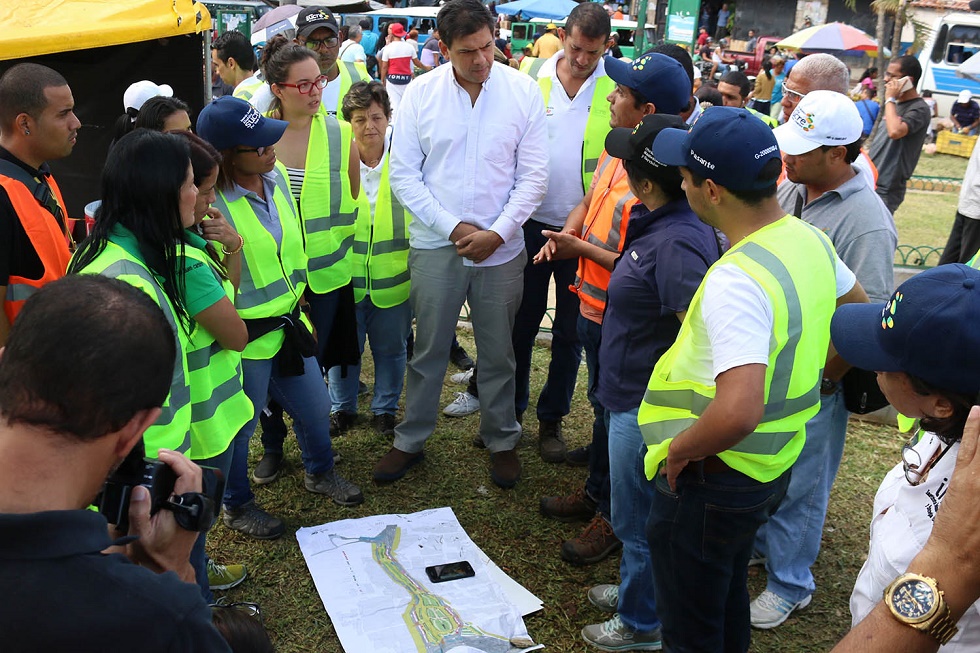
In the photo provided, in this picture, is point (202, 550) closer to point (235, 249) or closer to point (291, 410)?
point (291, 410)

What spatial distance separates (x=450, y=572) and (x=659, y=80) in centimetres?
236

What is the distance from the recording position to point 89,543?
1.16m

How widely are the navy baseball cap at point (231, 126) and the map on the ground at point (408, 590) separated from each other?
1751 millimetres

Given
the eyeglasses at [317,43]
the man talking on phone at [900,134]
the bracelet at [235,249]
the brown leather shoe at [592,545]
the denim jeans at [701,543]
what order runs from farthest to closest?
1. the man talking on phone at [900,134]
2. the eyeglasses at [317,43]
3. the brown leather shoe at [592,545]
4. the bracelet at [235,249]
5. the denim jeans at [701,543]

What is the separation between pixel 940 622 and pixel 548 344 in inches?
193

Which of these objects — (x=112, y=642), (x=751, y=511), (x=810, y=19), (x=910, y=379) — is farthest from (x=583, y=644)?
(x=810, y=19)

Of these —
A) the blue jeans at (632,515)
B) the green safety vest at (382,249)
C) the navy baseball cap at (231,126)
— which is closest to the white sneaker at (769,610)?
the blue jeans at (632,515)

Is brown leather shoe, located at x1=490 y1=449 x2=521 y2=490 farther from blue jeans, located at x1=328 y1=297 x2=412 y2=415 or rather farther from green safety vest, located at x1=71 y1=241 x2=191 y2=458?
green safety vest, located at x1=71 y1=241 x2=191 y2=458

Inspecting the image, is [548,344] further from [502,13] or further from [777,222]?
[502,13]

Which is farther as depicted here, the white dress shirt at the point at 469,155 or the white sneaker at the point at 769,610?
the white dress shirt at the point at 469,155

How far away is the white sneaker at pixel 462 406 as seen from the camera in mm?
4918

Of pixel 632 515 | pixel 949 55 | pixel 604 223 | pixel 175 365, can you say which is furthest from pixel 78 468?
pixel 949 55

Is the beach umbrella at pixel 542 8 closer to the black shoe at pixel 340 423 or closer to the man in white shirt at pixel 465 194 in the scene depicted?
the man in white shirt at pixel 465 194

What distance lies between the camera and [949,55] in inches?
779
